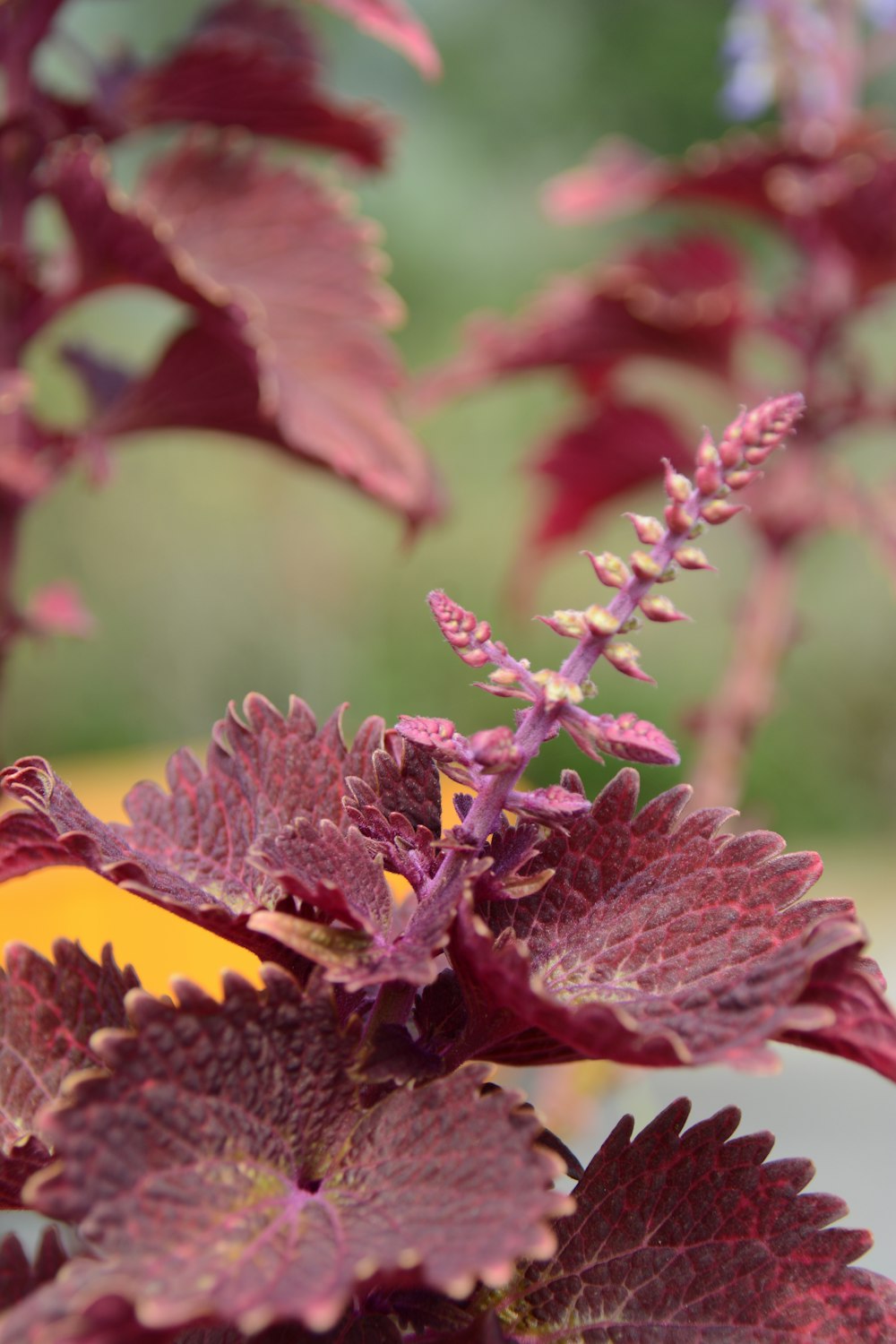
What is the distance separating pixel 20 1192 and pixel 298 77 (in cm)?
46

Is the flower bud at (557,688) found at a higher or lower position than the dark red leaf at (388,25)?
lower

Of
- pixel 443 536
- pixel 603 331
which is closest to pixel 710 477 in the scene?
pixel 603 331

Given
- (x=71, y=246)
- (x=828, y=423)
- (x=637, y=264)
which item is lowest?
(x=71, y=246)

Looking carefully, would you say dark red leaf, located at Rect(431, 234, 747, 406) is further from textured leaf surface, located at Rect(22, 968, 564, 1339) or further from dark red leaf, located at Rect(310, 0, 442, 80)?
textured leaf surface, located at Rect(22, 968, 564, 1339)

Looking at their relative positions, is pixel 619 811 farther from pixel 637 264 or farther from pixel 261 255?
pixel 637 264

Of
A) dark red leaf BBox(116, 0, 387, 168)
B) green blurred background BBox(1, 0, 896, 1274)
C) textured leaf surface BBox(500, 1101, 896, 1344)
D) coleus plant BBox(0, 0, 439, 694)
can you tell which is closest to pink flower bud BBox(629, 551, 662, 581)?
textured leaf surface BBox(500, 1101, 896, 1344)

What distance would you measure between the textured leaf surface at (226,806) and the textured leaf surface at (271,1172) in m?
0.04

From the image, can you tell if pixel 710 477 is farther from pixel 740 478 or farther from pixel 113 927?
pixel 113 927

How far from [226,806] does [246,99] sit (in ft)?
1.24

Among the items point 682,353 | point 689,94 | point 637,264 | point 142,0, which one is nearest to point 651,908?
point 682,353

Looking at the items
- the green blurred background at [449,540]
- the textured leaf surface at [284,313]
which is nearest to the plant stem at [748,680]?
the textured leaf surface at [284,313]

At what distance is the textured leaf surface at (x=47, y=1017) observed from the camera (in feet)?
0.96

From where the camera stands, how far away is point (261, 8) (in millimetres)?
681

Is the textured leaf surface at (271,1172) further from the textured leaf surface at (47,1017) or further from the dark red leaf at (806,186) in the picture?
the dark red leaf at (806,186)
